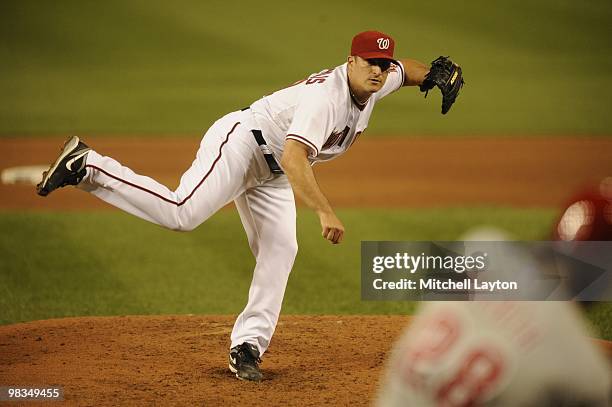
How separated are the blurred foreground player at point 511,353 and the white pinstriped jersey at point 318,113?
229 cm

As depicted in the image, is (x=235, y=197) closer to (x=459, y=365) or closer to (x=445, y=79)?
(x=445, y=79)

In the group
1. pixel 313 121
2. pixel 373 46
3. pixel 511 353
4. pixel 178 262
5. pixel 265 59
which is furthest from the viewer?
pixel 265 59

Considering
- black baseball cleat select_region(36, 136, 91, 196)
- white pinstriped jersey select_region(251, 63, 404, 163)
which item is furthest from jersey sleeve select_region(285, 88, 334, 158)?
black baseball cleat select_region(36, 136, 91, 196)

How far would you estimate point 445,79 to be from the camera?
4.55 m

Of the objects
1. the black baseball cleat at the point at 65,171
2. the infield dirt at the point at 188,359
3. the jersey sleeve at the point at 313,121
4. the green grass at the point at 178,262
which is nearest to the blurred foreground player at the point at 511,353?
the infield dirt at the point at 188,359

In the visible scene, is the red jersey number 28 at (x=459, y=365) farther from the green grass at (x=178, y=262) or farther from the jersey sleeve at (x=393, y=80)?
the green grass at (x=178, y=262)

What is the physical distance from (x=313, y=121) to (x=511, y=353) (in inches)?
96.6

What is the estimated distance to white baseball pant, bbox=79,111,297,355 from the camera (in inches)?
161

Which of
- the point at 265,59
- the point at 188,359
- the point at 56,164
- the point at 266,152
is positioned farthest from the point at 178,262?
the point at 265,59

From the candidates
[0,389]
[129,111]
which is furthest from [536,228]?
[129,111]

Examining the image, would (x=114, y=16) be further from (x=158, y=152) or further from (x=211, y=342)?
(x=211, y=342)

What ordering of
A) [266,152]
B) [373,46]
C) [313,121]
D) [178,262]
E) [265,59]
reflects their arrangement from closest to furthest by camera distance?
[313,121]
[373,46]
[266,152]
[178,262]
[265,59]

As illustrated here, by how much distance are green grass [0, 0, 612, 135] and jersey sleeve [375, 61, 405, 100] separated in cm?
1013

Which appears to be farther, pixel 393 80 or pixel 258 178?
pixel 393 80
